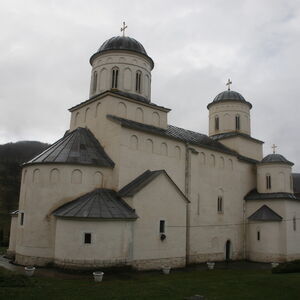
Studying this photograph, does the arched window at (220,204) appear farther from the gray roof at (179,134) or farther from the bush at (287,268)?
the bush at (287,268)

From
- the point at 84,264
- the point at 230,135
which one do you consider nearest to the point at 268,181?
the point at 230,135

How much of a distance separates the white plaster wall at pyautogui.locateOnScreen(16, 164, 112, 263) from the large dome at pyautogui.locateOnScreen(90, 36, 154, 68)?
11.3 metres

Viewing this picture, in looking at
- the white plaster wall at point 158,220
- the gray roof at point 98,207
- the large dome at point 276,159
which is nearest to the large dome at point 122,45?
the white plaster wall at point 158,220

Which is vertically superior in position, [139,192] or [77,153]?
[77,153]

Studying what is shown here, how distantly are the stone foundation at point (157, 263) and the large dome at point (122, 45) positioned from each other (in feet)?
54.4

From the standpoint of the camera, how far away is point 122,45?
2853cm

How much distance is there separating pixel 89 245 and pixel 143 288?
5.53 metres

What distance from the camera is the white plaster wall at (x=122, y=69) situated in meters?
27.8

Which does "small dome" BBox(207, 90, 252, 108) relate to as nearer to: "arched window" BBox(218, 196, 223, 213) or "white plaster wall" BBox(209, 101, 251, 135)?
"white plaster wall" BBox(209, 101, 251, 135)

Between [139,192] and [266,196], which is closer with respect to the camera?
[139,192]

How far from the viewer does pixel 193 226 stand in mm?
27078

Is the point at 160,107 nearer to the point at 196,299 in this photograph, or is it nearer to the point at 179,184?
the point at 179,184

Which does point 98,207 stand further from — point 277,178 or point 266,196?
point 277,178

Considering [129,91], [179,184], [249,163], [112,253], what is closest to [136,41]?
[129,91]
